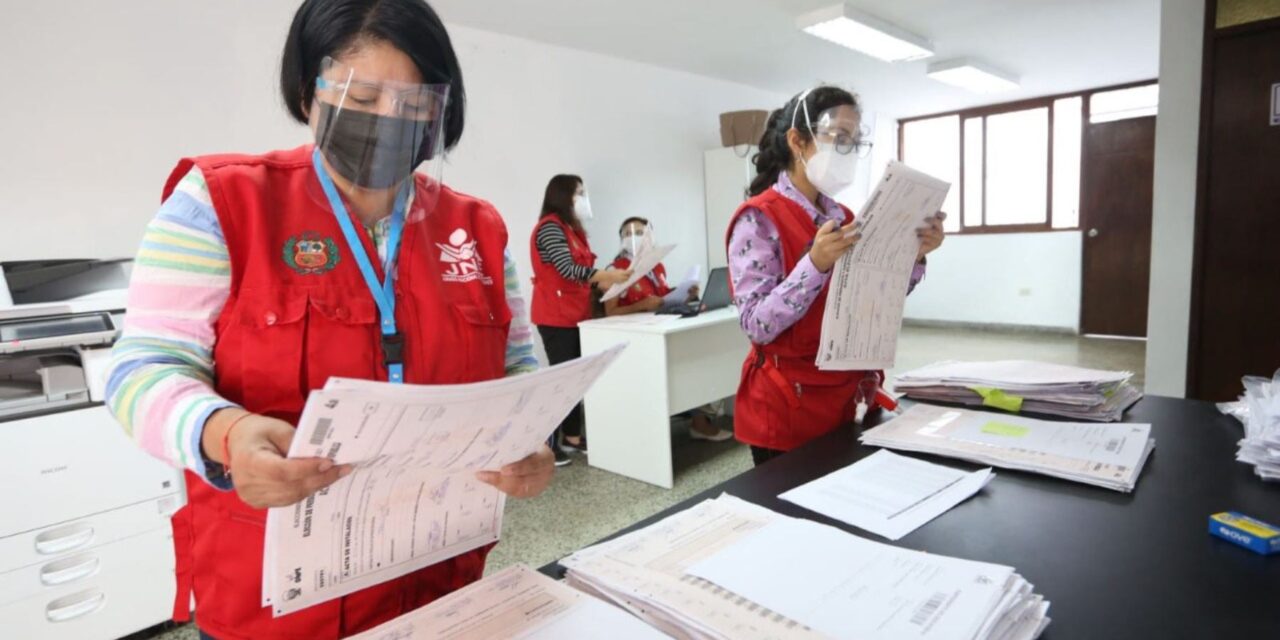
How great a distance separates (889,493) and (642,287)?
325cm

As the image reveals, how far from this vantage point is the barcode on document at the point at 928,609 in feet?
1.97

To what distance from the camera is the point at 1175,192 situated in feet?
10.2

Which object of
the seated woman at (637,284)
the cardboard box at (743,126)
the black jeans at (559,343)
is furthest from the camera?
the cardboard box at (743,126)

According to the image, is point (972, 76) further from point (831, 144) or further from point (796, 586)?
point (796, 586)

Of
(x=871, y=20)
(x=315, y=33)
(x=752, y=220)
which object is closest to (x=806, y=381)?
(x=752, y=220)

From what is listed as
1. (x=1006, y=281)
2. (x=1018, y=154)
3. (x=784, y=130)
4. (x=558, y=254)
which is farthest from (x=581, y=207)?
(x=1018, y=154)

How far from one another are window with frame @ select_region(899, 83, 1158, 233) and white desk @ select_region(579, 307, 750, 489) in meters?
4.26

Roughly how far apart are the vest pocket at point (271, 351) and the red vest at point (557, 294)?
294cm

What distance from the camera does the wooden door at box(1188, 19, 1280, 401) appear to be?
294cm

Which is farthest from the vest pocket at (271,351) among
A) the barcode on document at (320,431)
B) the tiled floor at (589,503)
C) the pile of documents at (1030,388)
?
the tiled floor at (589,503)

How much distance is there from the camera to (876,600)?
0.64 meters

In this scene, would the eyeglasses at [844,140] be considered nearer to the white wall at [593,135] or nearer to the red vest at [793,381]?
the red vest at [793,381]

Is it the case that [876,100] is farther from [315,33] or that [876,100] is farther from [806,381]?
[315,33]

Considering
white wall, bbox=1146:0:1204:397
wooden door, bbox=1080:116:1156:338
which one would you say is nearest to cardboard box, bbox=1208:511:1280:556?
white wall, bbox=1146:0:1204:397
